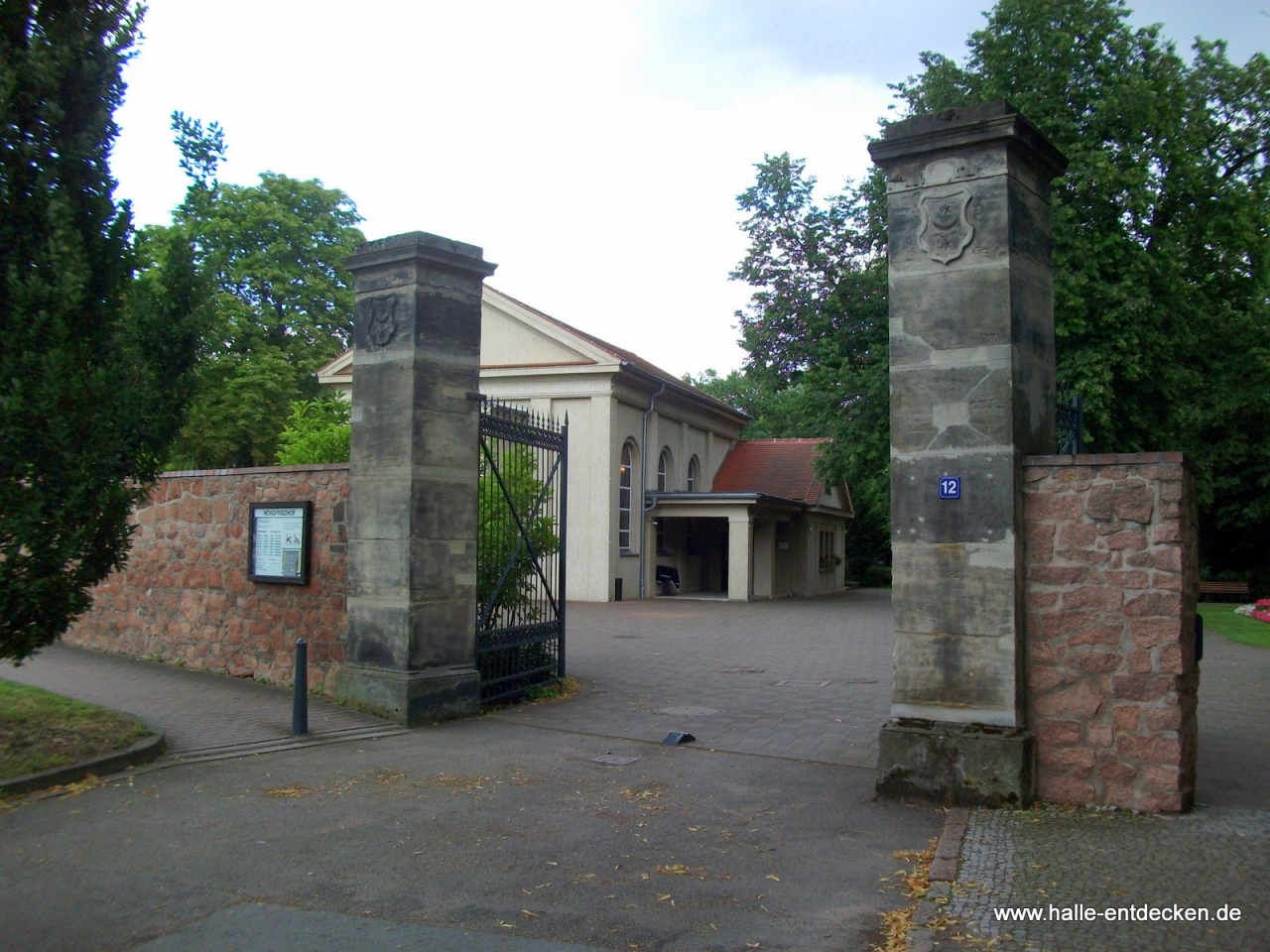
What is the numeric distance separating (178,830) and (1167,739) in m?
5.94

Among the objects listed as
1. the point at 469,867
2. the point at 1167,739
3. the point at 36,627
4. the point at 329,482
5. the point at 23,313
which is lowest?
the point at 469,867

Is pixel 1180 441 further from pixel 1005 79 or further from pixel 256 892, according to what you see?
pixel 256 892

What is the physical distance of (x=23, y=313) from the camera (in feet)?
23.6

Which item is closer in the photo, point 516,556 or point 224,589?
point 516,556

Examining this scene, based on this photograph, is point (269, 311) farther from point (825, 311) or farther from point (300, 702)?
point (300, 702)

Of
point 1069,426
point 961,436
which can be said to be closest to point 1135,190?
point 1069,426

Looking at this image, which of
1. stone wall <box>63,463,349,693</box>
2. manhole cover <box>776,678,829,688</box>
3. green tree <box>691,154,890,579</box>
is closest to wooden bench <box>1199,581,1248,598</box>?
green tree <box>691,154,890,579</box>

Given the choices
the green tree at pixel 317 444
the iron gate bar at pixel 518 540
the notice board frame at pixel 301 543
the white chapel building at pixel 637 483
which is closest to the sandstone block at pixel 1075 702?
the iron gate bar at pixel 518 540

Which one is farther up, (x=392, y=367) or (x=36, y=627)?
(x=392, y=367)

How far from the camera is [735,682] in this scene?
12852mm

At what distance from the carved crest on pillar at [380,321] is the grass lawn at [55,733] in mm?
3911

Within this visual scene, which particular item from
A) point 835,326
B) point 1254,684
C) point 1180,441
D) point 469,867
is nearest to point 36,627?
point 469,867

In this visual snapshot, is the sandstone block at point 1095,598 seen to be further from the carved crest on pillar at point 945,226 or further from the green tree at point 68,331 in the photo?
the green tree at point 68,331

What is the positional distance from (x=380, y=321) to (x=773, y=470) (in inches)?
1079
